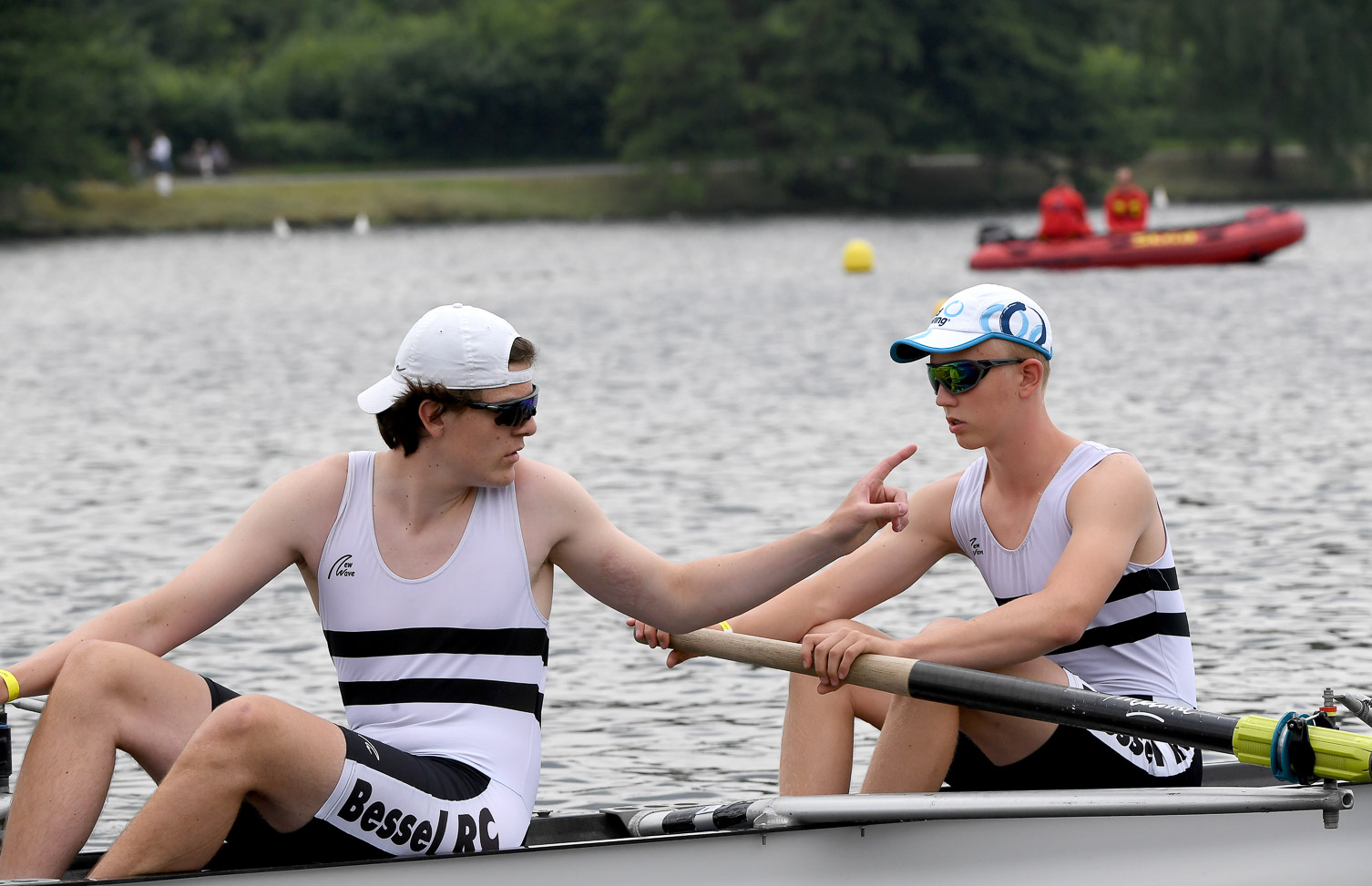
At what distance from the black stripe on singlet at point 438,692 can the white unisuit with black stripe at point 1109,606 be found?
1.19m

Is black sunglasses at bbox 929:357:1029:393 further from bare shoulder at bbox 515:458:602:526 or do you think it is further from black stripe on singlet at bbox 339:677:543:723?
black stripe on singlet at bbox 339:677:543:723

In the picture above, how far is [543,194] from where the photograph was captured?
55.3 metres

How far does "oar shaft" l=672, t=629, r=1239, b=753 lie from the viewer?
396cm

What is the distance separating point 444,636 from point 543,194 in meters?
52.1

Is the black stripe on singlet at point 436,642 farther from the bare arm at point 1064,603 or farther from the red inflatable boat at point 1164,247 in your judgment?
the red inflatable boat at point 1164,247

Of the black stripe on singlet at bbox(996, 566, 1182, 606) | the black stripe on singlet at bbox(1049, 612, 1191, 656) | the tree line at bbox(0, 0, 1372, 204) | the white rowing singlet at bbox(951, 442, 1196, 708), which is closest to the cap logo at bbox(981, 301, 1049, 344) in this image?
the white rowing singlet at bbox(951, 442, 1196, 708)

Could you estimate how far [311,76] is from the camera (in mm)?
62062

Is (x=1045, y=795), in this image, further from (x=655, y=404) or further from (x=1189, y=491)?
(x=655, y=404)

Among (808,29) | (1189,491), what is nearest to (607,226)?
(808,29)

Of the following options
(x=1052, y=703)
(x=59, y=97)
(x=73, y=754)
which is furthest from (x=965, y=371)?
(x=59, y=97)

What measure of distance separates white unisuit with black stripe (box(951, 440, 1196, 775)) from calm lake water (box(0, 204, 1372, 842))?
214cm

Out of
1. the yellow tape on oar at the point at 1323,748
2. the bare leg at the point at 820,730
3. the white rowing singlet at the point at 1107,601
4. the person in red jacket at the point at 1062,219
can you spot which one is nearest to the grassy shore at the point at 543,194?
the person in red jacket at the point at 1062,219

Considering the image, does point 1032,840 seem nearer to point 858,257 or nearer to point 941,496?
point 941,496

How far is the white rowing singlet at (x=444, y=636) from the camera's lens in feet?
13.1
